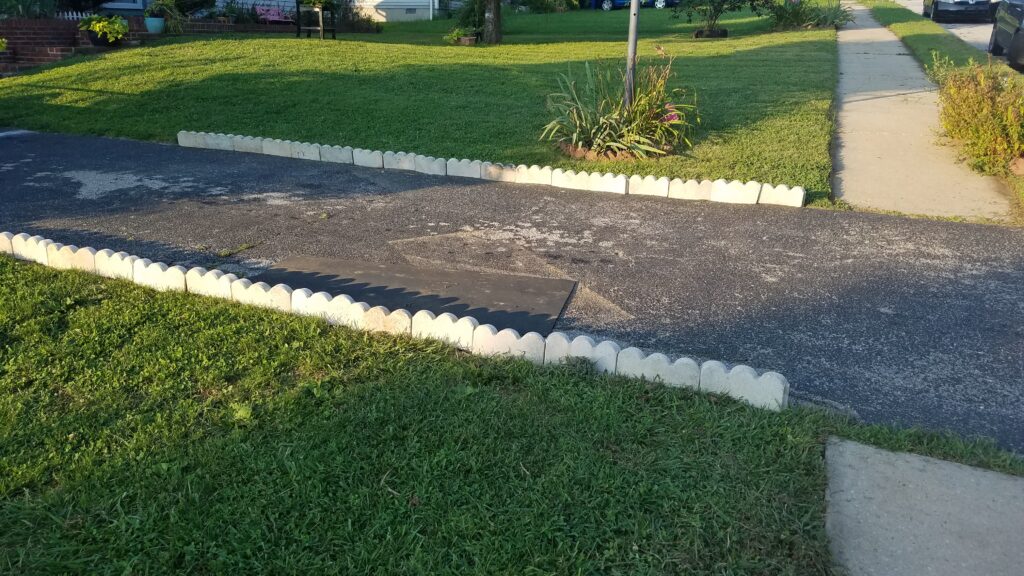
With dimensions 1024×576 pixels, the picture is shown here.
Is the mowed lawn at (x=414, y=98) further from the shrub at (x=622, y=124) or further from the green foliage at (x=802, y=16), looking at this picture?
the green foliage at (x=802, y=16)

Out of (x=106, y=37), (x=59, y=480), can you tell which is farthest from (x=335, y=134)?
(x=106, y=37)

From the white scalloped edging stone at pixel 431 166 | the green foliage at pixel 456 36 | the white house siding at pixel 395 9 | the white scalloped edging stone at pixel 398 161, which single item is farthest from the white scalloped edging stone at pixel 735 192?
the white house siding at pixel 395 9

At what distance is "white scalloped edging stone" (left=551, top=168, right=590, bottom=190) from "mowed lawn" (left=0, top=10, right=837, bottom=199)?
23.8 inches

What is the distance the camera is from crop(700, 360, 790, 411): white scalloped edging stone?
3.12 m

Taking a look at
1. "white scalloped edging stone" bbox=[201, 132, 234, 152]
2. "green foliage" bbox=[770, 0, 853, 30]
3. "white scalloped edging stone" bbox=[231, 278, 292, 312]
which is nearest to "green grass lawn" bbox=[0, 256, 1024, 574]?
"white scalloped edging stone" bbox=[231, 278, 292, 312]

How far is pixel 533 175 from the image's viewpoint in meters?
7.03

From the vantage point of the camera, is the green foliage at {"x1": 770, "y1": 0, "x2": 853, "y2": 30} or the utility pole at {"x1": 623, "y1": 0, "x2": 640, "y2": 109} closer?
the utility pole at {"x1": 623, "y1": 0, "x2": 640, "y2": 109}

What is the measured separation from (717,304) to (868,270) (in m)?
1.29

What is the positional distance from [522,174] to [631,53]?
180 cm

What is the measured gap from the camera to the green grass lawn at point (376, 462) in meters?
2.32

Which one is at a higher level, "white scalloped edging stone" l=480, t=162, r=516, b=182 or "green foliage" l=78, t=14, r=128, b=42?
"green foliage" l=78, t=14, r=128, b=42

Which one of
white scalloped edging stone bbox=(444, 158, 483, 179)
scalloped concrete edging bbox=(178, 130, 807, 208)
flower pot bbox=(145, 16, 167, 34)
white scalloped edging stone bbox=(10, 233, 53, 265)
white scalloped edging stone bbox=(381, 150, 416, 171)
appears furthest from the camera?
flower pot bbox=(145, 16, 167, 34)

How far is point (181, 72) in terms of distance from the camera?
12.3 meters

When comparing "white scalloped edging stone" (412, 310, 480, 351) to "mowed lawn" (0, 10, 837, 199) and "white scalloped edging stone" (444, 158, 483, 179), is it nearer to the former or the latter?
"white scalloped edging stone" (444, 158, 483, 179)
